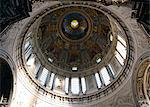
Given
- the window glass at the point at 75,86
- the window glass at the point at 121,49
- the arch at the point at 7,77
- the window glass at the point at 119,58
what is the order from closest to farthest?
1. the arch at the point at 7,77
2. the window glass at the point at 121,49
3. the window glass at the point at 119,58
4. the window glass at the point at 75,86

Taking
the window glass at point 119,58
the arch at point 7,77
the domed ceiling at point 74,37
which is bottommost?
the arch at point 7,77

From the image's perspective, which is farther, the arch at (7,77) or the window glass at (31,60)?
the window glass at (31,60)

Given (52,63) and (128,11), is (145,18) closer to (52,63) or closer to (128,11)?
(128,11)

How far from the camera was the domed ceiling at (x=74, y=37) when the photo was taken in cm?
2109

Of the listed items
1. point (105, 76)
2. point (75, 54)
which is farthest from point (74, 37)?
point (105, 76)

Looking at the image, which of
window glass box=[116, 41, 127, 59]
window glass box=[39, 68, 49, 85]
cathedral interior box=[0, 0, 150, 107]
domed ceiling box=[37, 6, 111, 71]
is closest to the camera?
cathedral interior box=[0, 0, 150, 107]

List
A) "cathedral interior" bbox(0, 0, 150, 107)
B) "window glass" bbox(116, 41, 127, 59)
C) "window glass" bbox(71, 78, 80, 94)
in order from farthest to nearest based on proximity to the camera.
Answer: "window glass" bbox(71, 78, 80, 94) < "window glass" bbox(116, 41, 127, 59) < "cathedral interior" bbox(0, 0, 150, 107)

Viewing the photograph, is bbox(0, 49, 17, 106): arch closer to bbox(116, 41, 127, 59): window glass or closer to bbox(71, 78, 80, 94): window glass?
bbox(71, 78, 80, 94): window glass

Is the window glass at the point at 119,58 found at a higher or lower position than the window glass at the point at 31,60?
lower

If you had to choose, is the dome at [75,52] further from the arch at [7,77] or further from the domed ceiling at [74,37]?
the arch at [7,77]

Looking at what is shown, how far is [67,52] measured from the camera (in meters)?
23.1

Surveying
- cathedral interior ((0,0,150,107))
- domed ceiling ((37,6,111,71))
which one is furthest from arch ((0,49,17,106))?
domed ceiling ((37,6,111,71))

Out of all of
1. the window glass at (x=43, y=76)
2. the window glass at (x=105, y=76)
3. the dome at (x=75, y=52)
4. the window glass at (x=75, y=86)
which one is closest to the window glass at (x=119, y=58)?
the dome at (x=75, y=52)

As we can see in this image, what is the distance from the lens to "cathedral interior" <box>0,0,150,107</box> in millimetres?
12875
